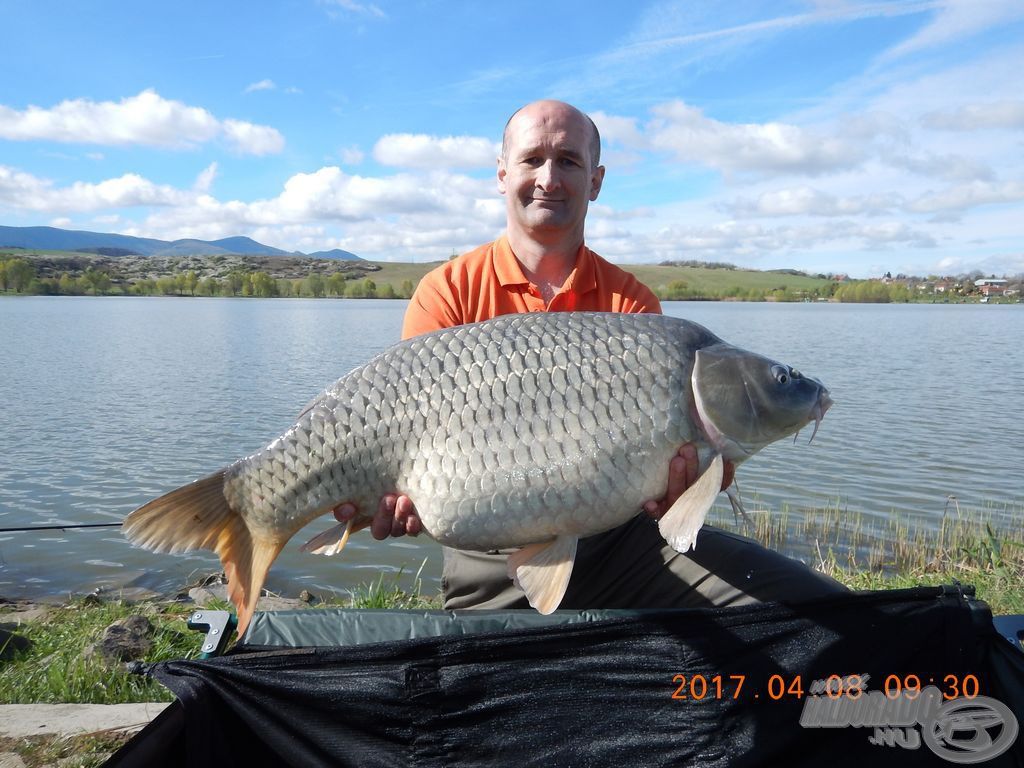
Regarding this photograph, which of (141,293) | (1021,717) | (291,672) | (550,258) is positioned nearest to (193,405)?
(550,258)

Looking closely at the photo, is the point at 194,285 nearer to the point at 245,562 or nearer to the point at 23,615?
the point at 23,615

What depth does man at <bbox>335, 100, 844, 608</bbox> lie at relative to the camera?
1859 mm

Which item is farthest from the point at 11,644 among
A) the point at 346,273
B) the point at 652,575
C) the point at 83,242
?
the point at 83,242

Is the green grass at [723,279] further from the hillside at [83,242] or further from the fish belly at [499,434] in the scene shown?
the hillside at [83,242]

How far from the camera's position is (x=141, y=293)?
152ft

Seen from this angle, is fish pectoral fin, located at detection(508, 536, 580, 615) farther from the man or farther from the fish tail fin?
the fish tail fin

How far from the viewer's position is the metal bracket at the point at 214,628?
1.53 meters

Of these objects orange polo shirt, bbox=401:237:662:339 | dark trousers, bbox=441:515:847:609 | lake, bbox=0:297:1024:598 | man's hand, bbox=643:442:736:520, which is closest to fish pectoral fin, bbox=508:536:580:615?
man's hand, bbox=643:442:736:520

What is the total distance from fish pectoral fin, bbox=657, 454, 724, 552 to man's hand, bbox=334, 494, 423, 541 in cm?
53

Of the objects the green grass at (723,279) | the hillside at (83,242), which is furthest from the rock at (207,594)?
the hillside at (83,242)

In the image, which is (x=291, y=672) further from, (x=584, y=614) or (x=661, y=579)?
Result: (x=661, y=579)

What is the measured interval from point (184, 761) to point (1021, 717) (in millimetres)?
1485
